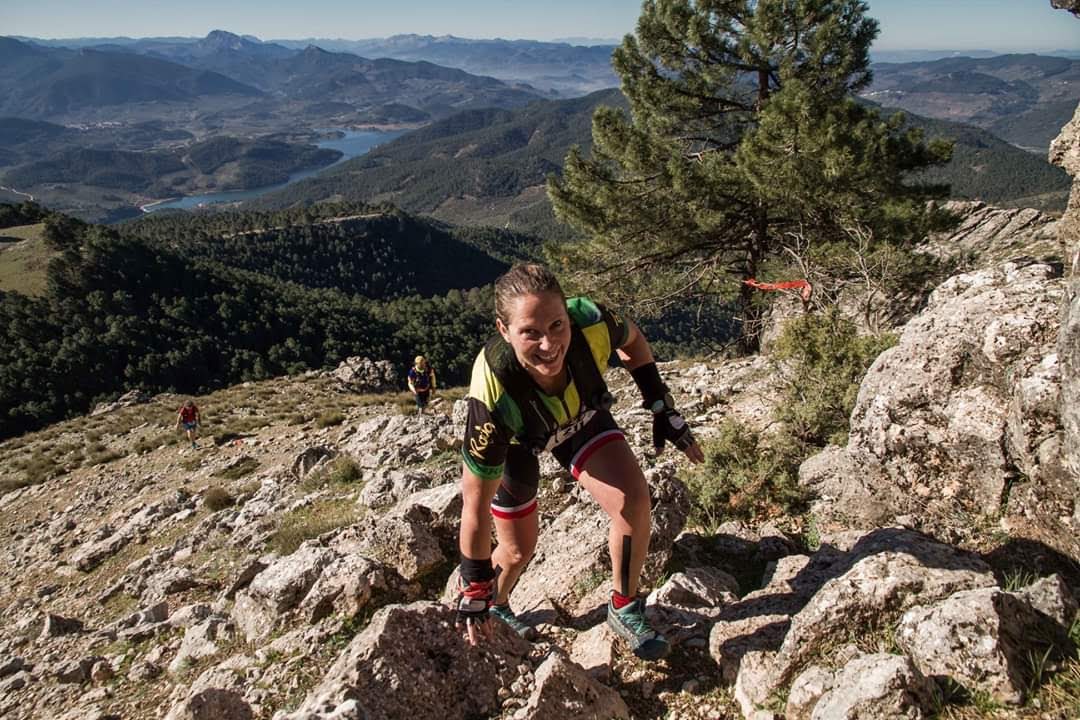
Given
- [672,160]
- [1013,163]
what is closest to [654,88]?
[672,160]

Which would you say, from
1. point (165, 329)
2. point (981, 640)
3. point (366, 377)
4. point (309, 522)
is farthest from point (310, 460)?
point (165, 329)

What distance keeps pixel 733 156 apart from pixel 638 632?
37.1ft

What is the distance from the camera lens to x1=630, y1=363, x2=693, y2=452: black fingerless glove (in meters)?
3.94

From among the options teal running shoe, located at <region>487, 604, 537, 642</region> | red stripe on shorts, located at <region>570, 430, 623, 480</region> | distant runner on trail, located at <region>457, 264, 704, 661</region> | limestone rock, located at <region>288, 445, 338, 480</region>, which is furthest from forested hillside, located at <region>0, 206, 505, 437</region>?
red stripe on shorts, located at <region>570, 430, 623, 480</region>

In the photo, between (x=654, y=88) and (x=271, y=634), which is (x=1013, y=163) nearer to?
(x=654, y=88)

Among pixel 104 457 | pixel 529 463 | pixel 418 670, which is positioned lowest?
pixel 104 457

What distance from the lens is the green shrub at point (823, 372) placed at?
626 centimetres

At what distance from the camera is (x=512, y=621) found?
4.00 meters

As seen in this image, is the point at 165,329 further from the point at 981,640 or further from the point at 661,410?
the point at 981,640

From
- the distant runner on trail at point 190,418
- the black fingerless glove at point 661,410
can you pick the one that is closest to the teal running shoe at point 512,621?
the black fingerless glove at point 661,410

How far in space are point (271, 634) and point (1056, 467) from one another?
5.38 meters

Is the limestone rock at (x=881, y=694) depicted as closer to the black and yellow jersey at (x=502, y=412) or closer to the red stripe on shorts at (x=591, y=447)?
the red stripe on shorts at (x=591, y=447)

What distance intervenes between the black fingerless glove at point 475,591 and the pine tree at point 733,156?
1000 cm

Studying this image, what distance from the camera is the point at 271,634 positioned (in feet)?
14.9
